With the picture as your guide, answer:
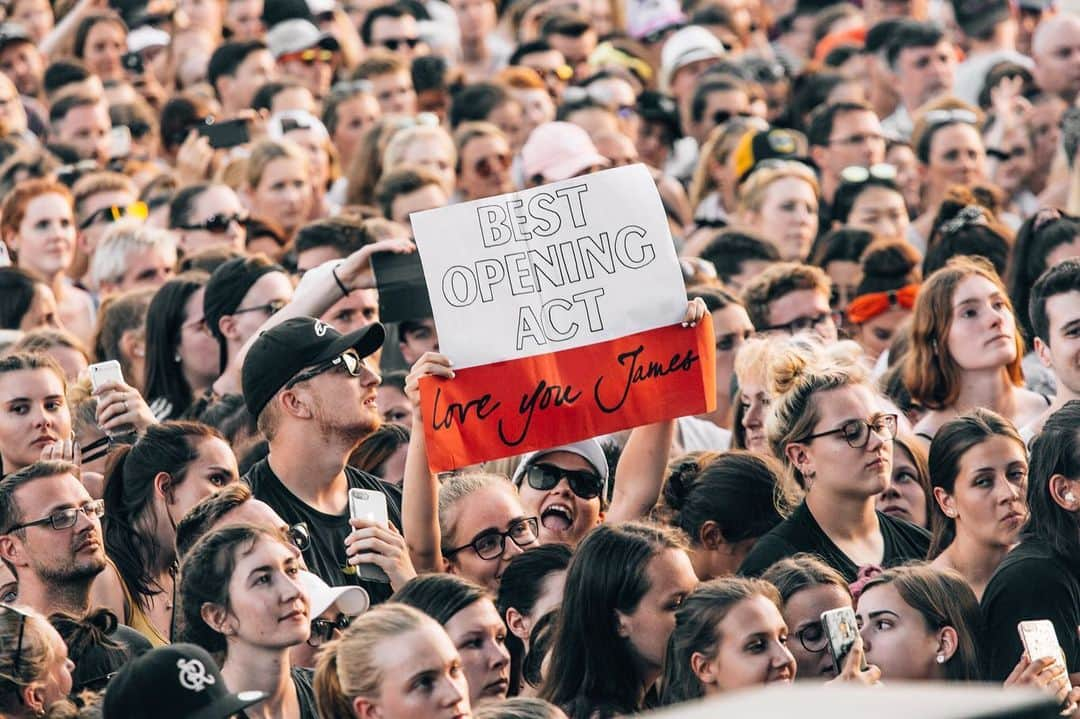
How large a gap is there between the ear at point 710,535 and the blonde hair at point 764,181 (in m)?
4.77

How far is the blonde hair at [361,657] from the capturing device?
5645 mm

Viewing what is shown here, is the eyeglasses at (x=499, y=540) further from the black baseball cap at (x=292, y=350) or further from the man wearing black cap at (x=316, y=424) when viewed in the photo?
the black baseball cap at (x=292, y=350)

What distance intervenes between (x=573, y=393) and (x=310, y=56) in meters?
9.15

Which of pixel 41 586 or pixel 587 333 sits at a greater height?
pixel 587 333

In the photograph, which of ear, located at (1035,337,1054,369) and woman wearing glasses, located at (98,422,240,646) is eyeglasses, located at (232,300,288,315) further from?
ear, located at (1035,337,1054,369)

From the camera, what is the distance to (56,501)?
6867 millimetres

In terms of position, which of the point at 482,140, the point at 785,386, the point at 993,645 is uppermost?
the point at 482,140

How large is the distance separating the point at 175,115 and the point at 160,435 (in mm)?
7322

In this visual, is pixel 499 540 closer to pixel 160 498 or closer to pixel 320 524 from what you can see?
pixel 320 524

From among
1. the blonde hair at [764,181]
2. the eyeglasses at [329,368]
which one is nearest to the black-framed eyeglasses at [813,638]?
the eyeglasses at [329,368]

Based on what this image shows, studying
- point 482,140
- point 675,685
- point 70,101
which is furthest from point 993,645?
point 70,101

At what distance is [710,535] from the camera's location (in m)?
7.40

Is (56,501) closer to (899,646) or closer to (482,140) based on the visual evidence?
(899,646)

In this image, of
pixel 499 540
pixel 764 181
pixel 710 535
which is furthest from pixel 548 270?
pixel 764 181
